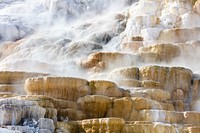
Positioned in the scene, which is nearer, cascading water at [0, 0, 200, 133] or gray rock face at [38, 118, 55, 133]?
gray rock face at [38, 118, 55, 133]

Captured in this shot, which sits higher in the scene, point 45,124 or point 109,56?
point 109,56

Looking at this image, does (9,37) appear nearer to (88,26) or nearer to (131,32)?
(88,26)

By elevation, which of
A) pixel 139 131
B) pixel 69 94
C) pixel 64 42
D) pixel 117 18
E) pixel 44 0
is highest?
pixel 44 0

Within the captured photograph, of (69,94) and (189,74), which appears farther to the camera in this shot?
(189,74)

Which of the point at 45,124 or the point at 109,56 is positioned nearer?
the point at 45,124

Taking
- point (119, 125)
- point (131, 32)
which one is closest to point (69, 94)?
point (119, 125)

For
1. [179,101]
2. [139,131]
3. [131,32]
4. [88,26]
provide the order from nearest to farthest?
[139,131] < [179,101] < [131,32] < [88,26]

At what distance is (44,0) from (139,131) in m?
26.4

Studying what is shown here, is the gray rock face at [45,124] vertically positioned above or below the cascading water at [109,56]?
below

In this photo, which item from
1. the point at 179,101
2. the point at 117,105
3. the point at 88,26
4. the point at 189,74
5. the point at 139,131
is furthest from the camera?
the point at 88,26

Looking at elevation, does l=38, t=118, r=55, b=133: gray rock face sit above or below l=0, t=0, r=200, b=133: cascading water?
below

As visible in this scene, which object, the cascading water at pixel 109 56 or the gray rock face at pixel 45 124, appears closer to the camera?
the gray rock face at pixel 45 124

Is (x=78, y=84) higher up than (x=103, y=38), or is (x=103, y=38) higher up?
(x=103, y=38)

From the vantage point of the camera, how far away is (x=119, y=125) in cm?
1208
